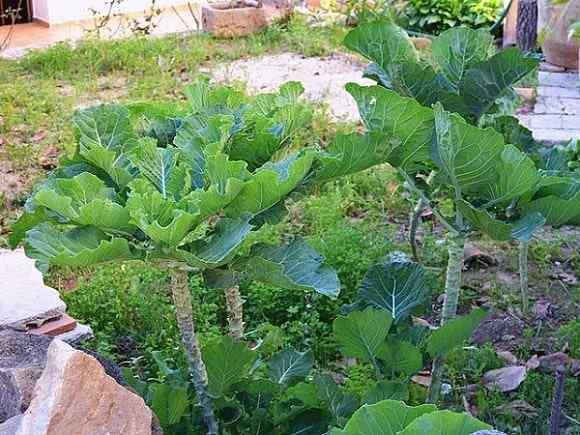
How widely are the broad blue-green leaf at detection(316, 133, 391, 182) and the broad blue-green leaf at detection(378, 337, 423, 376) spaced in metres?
0.56

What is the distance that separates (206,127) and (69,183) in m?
0.40

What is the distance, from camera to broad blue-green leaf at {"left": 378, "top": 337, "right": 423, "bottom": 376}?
2826 millimetres

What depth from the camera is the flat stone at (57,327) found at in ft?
12.7

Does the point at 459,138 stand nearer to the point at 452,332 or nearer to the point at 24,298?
the point at 452,332

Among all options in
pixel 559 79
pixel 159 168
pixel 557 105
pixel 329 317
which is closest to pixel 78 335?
pixel 329 317

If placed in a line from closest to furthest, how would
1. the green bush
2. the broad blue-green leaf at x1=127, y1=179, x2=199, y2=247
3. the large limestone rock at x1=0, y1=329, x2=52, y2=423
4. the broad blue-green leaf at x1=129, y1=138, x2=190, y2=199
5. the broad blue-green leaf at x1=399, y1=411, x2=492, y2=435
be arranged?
1. the broad blue-green leaf at x1=399, y1=411, x2=492, y2=435
2. the broad blue-green leaf at x1=127, y1=179, x2=199, y2=247
3. the large limestone rock at x1=0, y1=329, x2=52, y2=423
4. the broad blue-green leaf at x1=129, y1=138, x2=190, y2=199
5. the green bush

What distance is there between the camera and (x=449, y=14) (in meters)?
9.96

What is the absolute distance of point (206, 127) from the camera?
2.61 m

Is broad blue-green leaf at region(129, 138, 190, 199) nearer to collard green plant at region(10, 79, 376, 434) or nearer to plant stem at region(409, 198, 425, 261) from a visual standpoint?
collard green plant at region(10, 79, 376, 434)

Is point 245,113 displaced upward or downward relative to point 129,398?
upward

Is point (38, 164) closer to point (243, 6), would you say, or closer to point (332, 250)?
point (332, 250)

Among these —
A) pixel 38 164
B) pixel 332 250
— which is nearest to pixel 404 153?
pixel 332 250

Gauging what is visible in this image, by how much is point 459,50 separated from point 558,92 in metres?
5.09

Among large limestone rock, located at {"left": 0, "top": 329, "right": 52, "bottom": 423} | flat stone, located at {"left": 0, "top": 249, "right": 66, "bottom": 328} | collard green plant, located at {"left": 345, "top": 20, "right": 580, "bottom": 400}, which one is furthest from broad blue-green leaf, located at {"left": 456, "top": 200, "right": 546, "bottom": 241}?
flat stone, located at {"left": 0, "top": 249, "right": 66, "bottom": 328}
